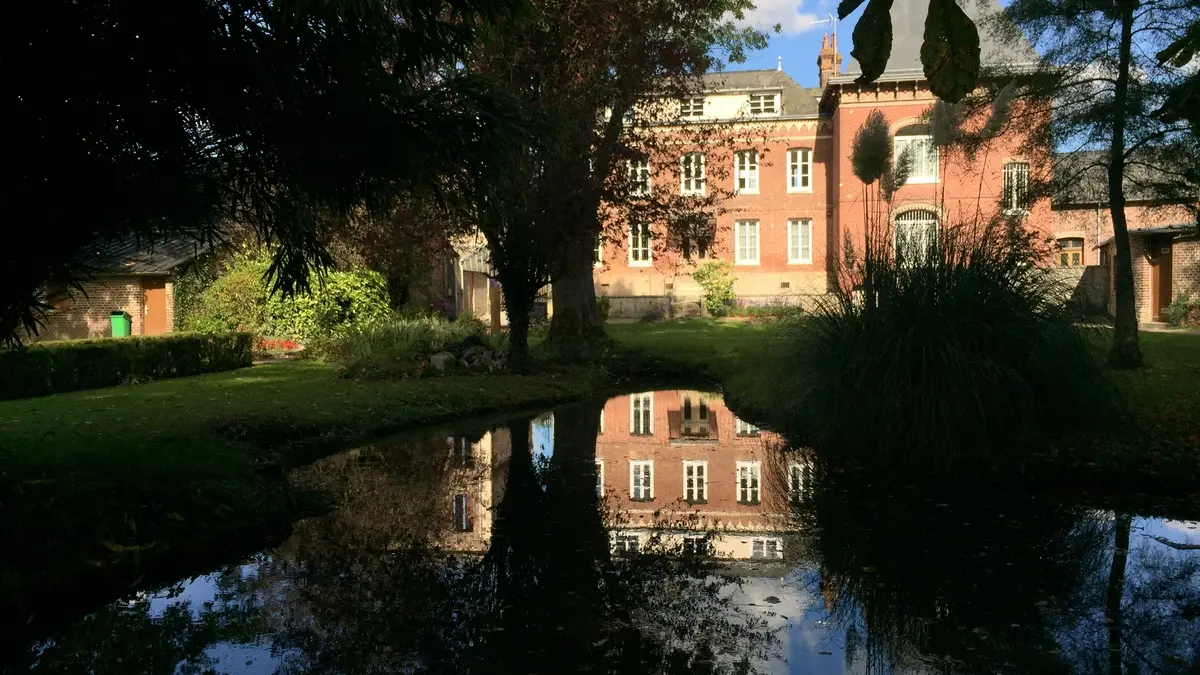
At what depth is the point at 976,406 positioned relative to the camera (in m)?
7.16

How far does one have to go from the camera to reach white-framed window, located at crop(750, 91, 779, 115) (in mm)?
35850

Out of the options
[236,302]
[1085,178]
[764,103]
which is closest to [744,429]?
[1085,178]

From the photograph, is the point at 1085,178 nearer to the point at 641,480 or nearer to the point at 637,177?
the point at 637,177

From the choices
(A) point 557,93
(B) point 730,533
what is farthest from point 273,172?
(A) point 557,93

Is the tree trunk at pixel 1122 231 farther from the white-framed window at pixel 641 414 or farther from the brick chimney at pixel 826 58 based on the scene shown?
the brick chimney at pixel 826 58

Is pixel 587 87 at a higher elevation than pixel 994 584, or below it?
higher

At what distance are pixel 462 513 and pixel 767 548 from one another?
2117 millimetres

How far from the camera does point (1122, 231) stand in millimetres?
12164

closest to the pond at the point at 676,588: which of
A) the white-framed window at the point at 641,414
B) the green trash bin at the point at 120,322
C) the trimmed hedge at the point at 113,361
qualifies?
the white-framed window at the point at 641,414

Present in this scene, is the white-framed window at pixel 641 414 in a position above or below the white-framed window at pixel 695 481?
above

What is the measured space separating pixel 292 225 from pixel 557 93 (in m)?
8.04

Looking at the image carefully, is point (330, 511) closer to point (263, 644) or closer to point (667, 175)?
point (263, 644)

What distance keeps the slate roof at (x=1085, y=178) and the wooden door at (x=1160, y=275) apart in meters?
13.1

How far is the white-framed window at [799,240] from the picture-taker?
35.1 m
